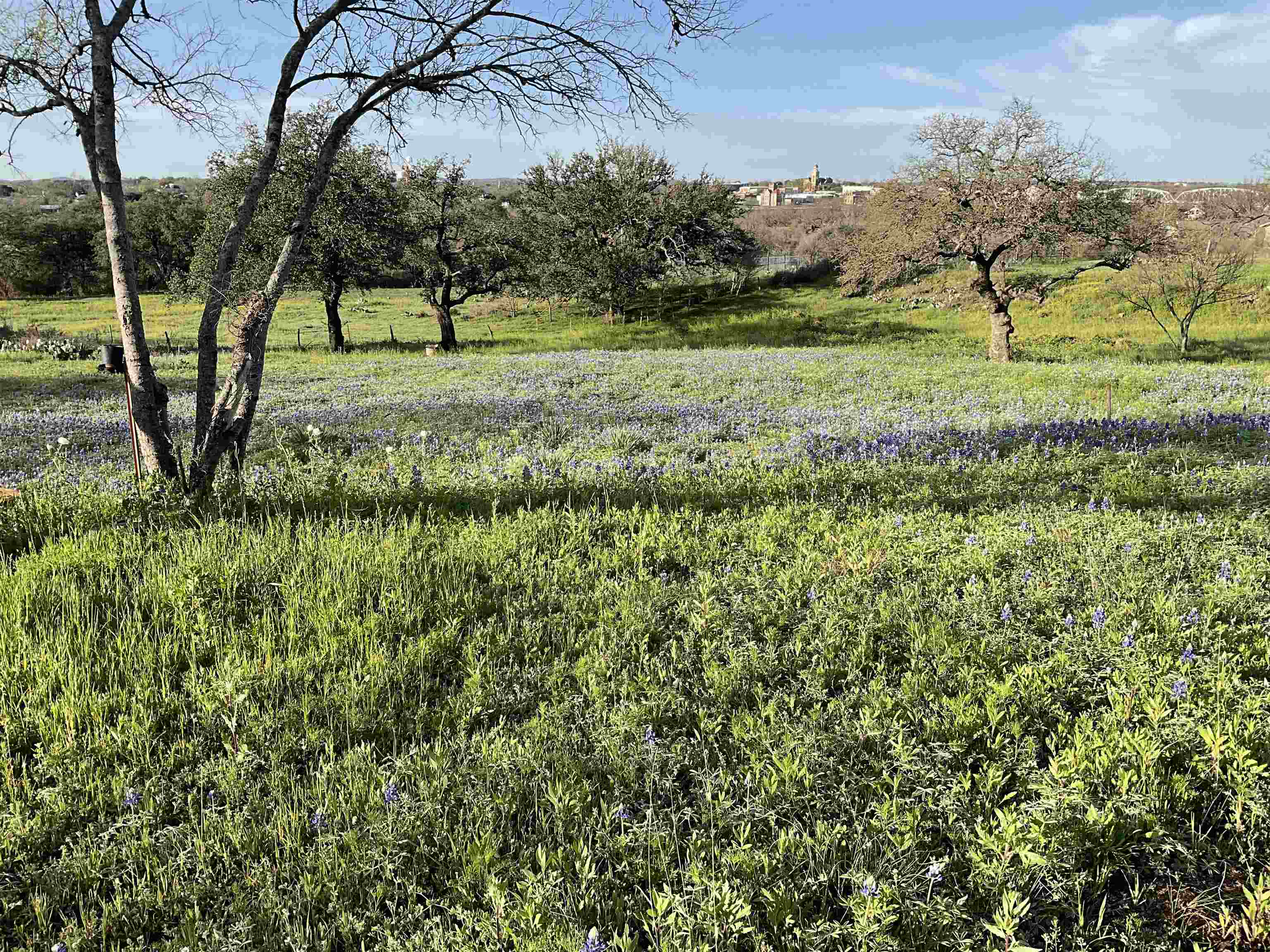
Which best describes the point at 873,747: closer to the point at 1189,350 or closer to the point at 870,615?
the point at 870,615

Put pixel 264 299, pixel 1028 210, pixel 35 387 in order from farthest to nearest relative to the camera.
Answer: pixel 1028 210
pixel 35 387
pixel 264 299

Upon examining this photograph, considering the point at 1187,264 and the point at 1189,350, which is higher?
the point at 1187,264

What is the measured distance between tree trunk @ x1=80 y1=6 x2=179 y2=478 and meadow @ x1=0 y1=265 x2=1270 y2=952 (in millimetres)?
743

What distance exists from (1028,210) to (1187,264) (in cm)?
1224

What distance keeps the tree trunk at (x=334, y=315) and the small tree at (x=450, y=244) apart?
3774 mm

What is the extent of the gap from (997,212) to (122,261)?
23.8 m

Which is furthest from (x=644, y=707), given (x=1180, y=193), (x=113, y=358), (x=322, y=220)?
(x=1180, y=193)

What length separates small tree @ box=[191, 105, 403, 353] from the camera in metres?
31.1

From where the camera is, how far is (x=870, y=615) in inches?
186

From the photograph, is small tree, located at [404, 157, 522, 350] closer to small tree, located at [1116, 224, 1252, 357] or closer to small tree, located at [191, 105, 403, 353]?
small tree, located at [191, 105, 403, 353]

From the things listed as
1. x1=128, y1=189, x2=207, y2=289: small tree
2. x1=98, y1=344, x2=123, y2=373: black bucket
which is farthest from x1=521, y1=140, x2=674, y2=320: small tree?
x1=128, y1=189, x2=207, y2=289: small tree

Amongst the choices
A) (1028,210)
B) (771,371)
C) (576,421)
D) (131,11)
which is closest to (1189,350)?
(1028,210)

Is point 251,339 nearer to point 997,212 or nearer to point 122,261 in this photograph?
point 122,261

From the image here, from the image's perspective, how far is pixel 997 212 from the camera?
74.0 feet
